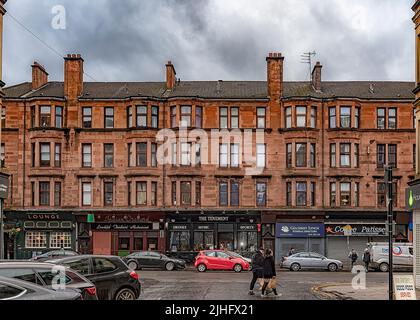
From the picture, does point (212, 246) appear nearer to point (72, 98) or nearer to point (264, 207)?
point (264, 207)

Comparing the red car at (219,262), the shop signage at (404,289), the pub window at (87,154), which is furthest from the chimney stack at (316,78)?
the shop signage at (404,289)

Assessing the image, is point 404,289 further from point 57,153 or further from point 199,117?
point 57,153

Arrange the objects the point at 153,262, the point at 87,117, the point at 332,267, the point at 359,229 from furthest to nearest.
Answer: the point at 87,117, the point at 359,229, the point at 332,267, the point at 153,262

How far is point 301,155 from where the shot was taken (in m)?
46.5

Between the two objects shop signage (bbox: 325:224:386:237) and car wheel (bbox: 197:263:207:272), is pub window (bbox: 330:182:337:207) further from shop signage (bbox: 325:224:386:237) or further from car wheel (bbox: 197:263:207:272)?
car wheel (bbox: 197:263:207:272)

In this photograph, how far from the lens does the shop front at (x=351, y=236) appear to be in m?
45.9

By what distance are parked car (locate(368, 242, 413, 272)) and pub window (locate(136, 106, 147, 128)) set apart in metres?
20.1

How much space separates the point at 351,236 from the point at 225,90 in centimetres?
1580

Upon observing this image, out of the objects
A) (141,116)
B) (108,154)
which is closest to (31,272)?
(141,116)

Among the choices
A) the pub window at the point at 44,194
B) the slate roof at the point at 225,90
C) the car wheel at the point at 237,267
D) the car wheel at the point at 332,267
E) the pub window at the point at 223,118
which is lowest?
the car wheel at the point at 332,267

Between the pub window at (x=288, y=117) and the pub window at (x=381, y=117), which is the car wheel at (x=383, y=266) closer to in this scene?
the pub window at (x=381, y=117)

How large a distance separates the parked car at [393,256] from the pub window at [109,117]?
2253cm

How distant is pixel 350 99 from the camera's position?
45812 mm
